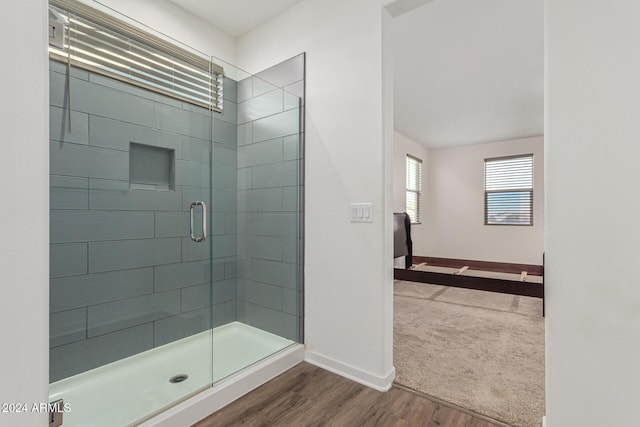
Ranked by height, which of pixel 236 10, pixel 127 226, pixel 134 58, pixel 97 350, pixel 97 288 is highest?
pixel 236 10

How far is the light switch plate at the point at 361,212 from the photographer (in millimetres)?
1891

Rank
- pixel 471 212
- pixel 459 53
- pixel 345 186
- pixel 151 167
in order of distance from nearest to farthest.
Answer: pixel 345 186
pixel 151 167
pixel 459 53
pixel 471 212

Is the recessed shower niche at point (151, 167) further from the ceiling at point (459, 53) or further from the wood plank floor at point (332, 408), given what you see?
the wood plank floor at point (332, 408)

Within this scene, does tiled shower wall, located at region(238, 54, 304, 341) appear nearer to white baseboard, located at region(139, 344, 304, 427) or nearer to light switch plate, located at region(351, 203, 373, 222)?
white baseboard, located at region(139, 344, 304, 427)

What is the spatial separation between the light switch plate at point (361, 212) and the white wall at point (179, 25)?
6.21 feet

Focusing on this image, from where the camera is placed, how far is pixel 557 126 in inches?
49.6

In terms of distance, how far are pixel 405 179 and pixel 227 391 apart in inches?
185

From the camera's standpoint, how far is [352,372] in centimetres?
195

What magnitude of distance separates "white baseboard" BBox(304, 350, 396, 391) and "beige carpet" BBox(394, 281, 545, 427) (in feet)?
0.50

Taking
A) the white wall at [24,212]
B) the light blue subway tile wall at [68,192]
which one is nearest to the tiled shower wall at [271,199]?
the light blue subway tile wall at [68,192]

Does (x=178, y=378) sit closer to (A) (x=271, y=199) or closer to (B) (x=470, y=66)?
(A) (x=271, y=199)

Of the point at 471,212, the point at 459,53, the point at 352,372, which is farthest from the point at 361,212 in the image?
the point at 471,212

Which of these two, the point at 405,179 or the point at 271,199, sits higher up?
the point at 405,179

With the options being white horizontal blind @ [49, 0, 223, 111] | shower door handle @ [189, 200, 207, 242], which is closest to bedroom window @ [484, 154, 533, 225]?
white horizontal blind @ [49, 0, 223, 111]
